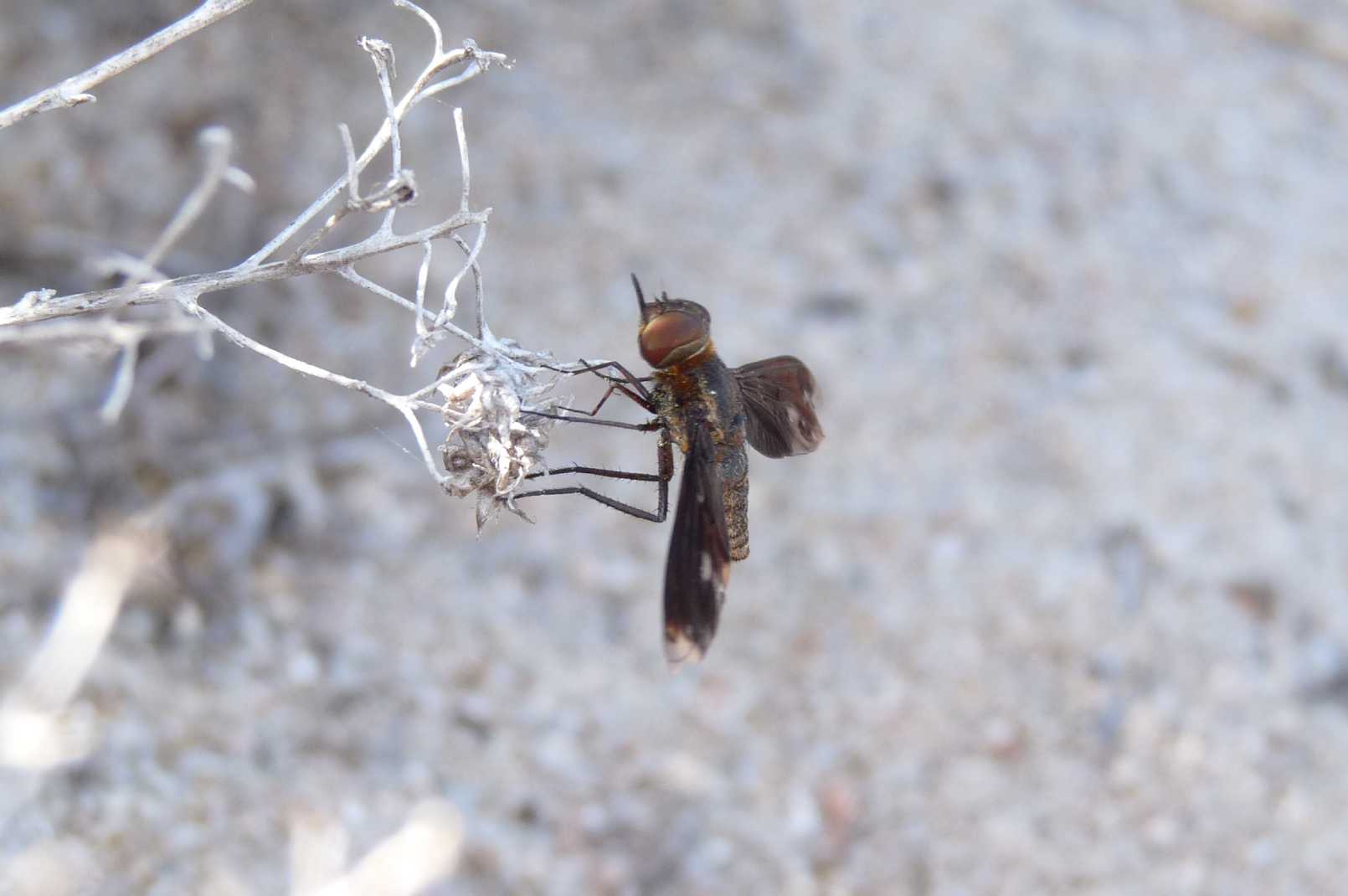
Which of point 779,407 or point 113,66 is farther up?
point 779,407

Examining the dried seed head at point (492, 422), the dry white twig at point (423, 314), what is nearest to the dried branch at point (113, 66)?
the dry white twig at point (423, 314)

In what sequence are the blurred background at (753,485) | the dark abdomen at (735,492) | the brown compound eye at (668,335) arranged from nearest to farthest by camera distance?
1. the brown compound eye at (668,335)
2. the dark abdomen at (735,492)
3. the blurred background at (753,485)

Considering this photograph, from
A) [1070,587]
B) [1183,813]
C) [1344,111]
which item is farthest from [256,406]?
[1344,111]

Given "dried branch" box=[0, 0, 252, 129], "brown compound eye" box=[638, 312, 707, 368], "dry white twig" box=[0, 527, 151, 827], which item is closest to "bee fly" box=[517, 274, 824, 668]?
"brown compound eye" box=[638, 312, 707, 368]

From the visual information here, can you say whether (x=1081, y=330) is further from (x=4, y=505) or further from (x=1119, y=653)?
(x=4, y=505)

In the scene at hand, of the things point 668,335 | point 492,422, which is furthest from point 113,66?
point 668,335

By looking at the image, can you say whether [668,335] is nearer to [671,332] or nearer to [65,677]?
[671,332]

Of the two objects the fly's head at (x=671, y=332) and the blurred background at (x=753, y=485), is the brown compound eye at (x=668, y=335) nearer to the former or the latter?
the fly's head at (x=671, y=332)
